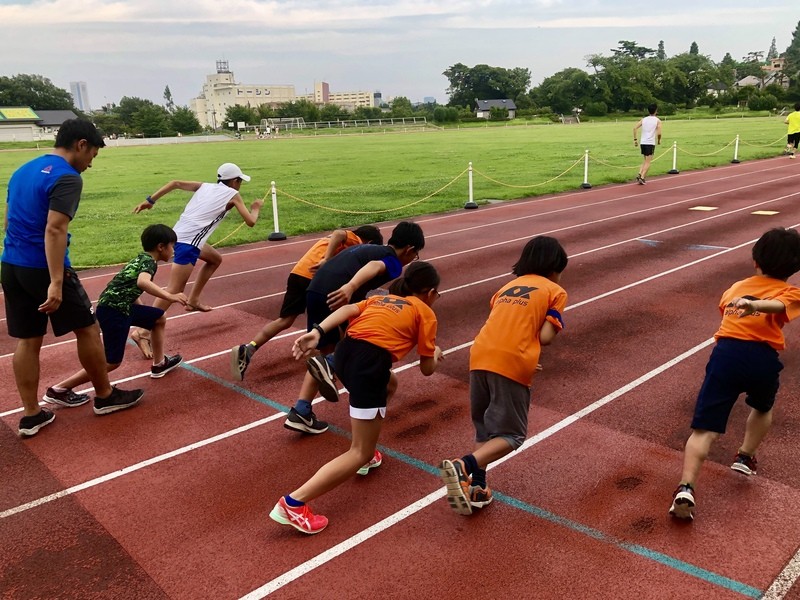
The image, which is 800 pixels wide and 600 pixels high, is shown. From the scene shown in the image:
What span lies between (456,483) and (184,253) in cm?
462

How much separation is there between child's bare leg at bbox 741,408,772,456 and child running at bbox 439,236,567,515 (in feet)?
5.13

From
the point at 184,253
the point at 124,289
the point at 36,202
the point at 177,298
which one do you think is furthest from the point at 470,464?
the point at 184,253

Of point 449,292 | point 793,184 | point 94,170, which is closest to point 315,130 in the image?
point 94,170

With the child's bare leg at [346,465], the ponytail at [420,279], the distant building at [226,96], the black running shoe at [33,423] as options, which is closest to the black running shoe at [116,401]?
the black running shoe at [33,423]

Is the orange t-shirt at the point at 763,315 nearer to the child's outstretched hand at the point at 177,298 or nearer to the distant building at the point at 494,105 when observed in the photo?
the child's outstretched hand at the point at 177,298

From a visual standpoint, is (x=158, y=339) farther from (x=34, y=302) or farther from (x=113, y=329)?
(x=34, y=302)

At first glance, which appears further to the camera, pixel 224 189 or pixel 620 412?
pixel 224 189

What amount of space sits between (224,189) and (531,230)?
8.12 meters

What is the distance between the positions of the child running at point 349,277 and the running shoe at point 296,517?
869mm

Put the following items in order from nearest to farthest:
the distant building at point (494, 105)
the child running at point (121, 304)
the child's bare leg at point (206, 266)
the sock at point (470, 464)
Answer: the sock at point (470, 464)
the child running at point (121, 304)
the child's bare leg at point (206, 266)
the distant building at point (494, 105)

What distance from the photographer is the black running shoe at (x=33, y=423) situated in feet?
16.7

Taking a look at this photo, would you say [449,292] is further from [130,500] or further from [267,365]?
[130,500]

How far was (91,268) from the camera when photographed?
446 inches

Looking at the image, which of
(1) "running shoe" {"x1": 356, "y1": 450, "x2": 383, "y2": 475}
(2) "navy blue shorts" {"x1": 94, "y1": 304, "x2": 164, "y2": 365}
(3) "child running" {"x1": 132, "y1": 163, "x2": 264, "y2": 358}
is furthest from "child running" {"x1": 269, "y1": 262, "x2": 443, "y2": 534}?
(3) "child running" {"x1": 132, "y1": 163, "x2": 264, "y2": 358}
